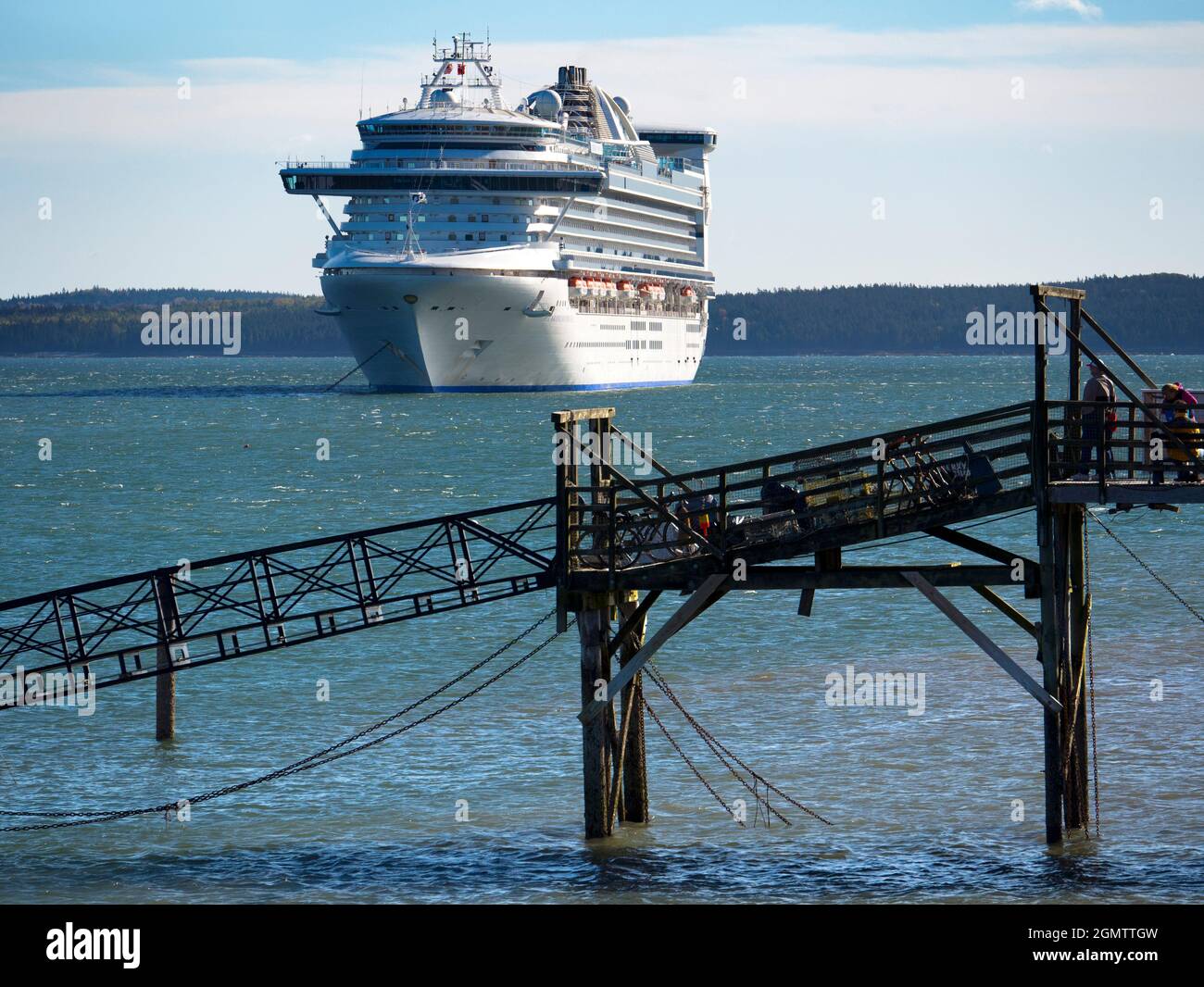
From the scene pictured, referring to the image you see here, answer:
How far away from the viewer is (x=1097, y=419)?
67.4 feet

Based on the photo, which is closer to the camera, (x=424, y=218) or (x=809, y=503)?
(x=809, y=503)

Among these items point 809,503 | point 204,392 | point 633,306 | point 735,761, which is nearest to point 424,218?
point 633,306

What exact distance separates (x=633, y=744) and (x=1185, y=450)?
22.7ft

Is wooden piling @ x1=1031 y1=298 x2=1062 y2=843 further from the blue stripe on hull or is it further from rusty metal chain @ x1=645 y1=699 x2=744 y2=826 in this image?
the blue stripe on hull

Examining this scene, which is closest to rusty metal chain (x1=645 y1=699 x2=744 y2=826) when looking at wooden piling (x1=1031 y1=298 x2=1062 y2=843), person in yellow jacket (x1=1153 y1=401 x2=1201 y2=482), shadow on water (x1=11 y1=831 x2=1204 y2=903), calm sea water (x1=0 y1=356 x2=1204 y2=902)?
calm sea water (x1=0 y1=356 x2=1204 y2=902)

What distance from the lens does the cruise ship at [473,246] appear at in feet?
387

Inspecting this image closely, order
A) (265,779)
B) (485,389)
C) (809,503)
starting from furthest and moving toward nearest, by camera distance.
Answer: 1. (485,389)
2. (265,779)
3. (809,503)

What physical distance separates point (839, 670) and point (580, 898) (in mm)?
14440

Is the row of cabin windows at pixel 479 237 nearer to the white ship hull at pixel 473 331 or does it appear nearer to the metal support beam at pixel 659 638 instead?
the white ship hull at pixel 473 331

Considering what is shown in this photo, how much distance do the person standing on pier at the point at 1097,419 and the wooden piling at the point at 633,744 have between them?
520 centimetres

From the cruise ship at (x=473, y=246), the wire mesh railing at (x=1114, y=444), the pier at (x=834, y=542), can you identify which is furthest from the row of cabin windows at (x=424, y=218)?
the wire mesh railing at (x=1114, y=444)

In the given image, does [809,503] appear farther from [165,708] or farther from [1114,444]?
[165,708]

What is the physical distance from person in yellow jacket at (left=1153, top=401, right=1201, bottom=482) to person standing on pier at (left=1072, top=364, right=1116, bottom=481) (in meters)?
0.68
